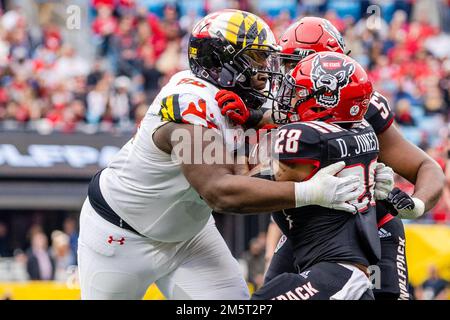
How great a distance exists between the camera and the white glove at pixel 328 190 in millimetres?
4574

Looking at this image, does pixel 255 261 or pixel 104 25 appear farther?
pixel 104 25

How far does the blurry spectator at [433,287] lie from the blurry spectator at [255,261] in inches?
72.1

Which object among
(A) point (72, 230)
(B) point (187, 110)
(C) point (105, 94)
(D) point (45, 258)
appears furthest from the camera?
(C) point (105, 94)

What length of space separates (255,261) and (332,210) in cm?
639

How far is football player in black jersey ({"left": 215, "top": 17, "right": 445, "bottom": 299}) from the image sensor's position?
5.35 m

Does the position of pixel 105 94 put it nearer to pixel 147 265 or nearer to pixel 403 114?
pixel 403 114

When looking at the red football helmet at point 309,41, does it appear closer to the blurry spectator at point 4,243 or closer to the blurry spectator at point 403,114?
the blurry spectator at point 4,243

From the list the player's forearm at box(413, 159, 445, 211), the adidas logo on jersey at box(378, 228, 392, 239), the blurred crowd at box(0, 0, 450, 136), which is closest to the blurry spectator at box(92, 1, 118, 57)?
the blurred crowd at box(0, 0, 450, 136)

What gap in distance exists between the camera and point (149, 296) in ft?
27.7

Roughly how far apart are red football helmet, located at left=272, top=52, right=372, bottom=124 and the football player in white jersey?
0.32 m

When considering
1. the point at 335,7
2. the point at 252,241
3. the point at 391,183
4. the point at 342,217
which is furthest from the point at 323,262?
the point at 335,7

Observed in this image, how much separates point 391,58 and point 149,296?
7.76 metres

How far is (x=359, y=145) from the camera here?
472cm

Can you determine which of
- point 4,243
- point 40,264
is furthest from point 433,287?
point 4,243
